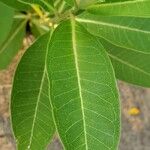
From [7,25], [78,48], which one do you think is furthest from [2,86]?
[78,48]

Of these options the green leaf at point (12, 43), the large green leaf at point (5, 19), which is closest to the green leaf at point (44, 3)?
the large green leaf at point (5, 19)

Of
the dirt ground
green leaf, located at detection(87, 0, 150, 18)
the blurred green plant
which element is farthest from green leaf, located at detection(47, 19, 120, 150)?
the dirt ground

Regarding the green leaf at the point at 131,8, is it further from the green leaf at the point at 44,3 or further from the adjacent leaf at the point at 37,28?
the adjacent leaf at the point at 37,28

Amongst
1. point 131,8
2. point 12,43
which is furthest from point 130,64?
point 131,8

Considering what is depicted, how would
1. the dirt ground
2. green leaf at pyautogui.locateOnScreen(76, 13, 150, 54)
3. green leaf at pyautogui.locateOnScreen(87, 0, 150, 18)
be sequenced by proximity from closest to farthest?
green leaf at pyautogui.locateOnScreen(87, 0, 150, 18) → green leaf at pyautogui.locateOnScreen(76, 13, 150, 54) → the dirt ground

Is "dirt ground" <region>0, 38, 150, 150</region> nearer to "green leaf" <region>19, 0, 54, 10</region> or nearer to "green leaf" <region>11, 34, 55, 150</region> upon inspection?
"green leaf" <region>11, 34, 55, 150</region>
